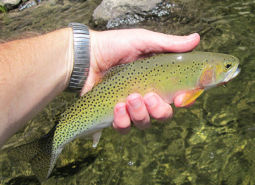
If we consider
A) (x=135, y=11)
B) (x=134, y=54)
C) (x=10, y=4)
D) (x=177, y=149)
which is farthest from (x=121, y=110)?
(x=10, y=4)

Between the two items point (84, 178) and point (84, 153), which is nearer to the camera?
point (84, 178)

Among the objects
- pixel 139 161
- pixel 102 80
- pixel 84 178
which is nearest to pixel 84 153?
pixel 84 178

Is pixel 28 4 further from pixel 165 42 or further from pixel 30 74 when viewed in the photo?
pixel 165 42

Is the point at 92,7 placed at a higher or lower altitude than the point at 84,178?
higher

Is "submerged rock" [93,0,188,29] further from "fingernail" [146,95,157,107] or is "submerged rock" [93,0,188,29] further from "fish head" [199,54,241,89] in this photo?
"fingernail" [146,95,157,107]

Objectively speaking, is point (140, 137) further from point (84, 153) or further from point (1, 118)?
point (1, 118)

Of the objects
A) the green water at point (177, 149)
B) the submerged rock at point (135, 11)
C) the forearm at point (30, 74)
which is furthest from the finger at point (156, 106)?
the submerged rock at point (135, 11)
